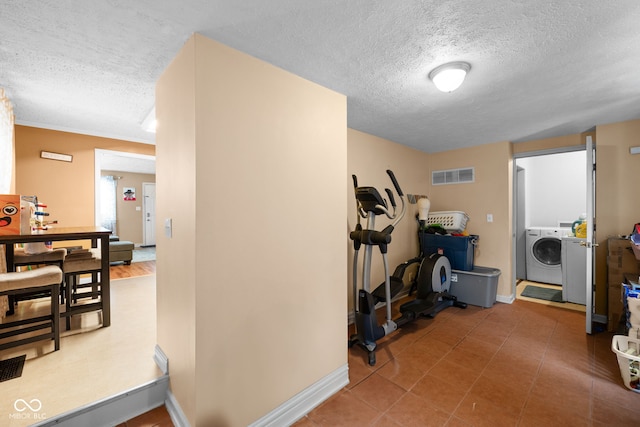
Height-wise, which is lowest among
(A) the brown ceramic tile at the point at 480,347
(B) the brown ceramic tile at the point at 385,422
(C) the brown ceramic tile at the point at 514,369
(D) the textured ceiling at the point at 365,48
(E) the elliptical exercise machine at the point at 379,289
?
(B) the brown ceramic tile at the point at 385,422

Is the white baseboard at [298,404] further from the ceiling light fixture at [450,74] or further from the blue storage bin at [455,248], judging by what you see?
the blue storage bin at [455,248]

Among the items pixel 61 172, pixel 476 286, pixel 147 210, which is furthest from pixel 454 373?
pixel 147 210

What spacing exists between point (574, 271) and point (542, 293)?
2.02 ft

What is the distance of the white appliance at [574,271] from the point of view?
3.69m

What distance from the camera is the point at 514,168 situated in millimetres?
3980

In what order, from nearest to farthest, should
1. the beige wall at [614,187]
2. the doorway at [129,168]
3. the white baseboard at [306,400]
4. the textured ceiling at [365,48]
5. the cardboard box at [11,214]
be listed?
the textured ceiling at [365,48] < the white baseboard at [306,400] < the cardboard box at [11,214] < the beige wall at [614,187] < the doorway at [129,168]

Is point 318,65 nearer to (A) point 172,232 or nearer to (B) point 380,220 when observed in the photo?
(A) point 172,232

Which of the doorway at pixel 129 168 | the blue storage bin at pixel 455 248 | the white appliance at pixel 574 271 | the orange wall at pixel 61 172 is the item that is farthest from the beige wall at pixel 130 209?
the white appliance at pixel 574 271

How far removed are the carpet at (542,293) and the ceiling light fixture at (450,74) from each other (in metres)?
3.89

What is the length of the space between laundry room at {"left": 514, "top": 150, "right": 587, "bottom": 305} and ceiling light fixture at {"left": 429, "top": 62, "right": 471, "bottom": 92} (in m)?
3.50

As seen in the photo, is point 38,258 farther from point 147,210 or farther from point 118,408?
point 147,210

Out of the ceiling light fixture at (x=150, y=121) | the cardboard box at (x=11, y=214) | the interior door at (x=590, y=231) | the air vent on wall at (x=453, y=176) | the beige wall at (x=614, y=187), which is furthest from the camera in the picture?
the air vent on wall at (x=453, y=176)

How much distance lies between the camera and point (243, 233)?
1.54 m

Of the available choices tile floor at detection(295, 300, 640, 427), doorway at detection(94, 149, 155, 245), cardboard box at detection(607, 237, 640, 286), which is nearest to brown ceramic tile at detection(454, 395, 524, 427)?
tile floor at detection(295, 300, 640, 427)
